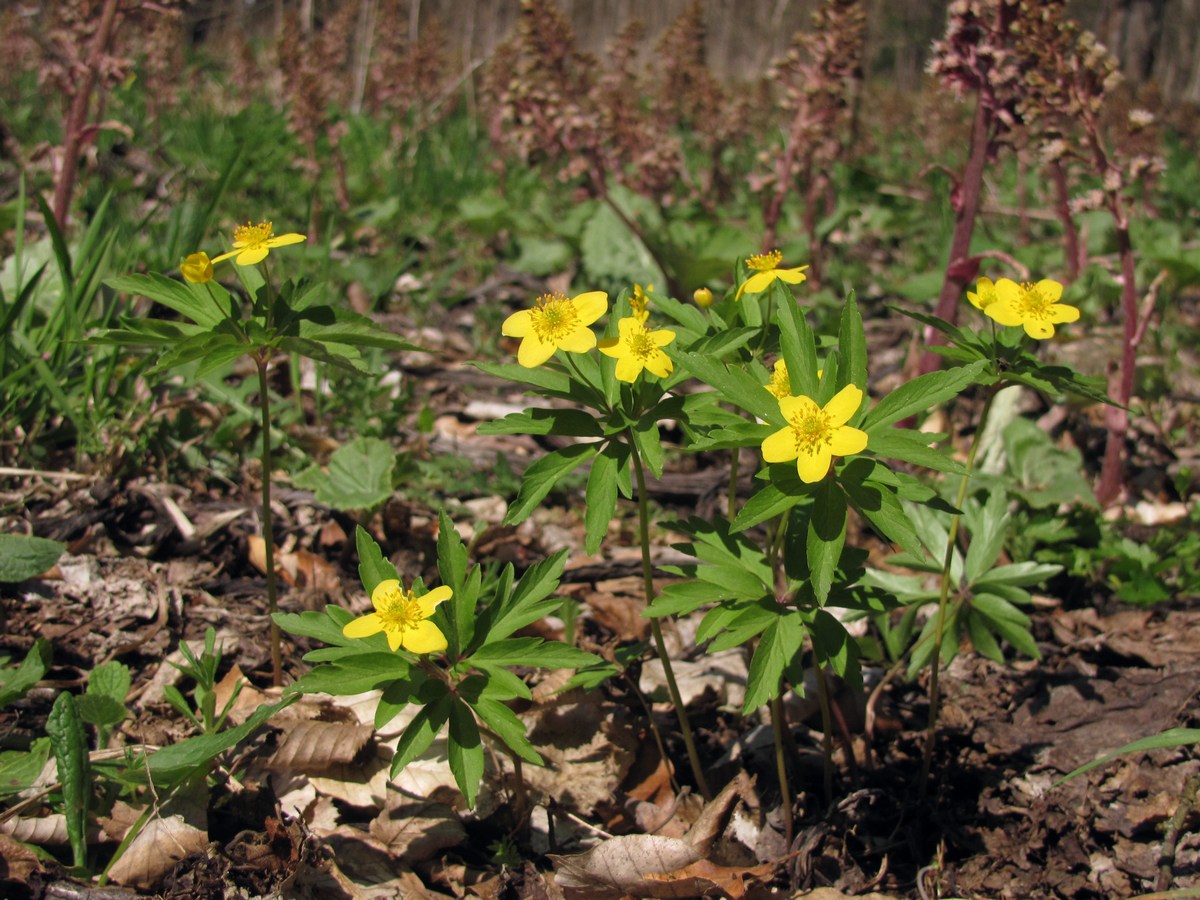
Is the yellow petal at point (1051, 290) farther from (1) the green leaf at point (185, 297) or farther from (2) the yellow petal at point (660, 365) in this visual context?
(1) the green leaf at point (185, 297)

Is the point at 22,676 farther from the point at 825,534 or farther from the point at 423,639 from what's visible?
the point at 825,534

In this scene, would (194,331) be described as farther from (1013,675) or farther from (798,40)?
(798,40)

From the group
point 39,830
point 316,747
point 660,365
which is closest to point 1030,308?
point 660,365

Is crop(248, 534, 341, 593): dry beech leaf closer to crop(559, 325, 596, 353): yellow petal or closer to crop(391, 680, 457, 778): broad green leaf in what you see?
crop(391, 680, 457, 778): broad green leaf

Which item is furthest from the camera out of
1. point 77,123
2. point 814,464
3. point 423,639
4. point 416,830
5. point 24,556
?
point 77,123

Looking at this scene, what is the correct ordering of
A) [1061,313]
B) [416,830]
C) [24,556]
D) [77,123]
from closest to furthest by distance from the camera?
[1061,313]
[416,830]
[24,556]
[77,123]

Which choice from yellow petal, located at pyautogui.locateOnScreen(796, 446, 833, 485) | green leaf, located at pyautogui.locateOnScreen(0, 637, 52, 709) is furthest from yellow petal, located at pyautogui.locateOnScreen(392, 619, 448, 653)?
green leaf, located at pyautogui.locateOnScreen(0, 637, 52, 709)
